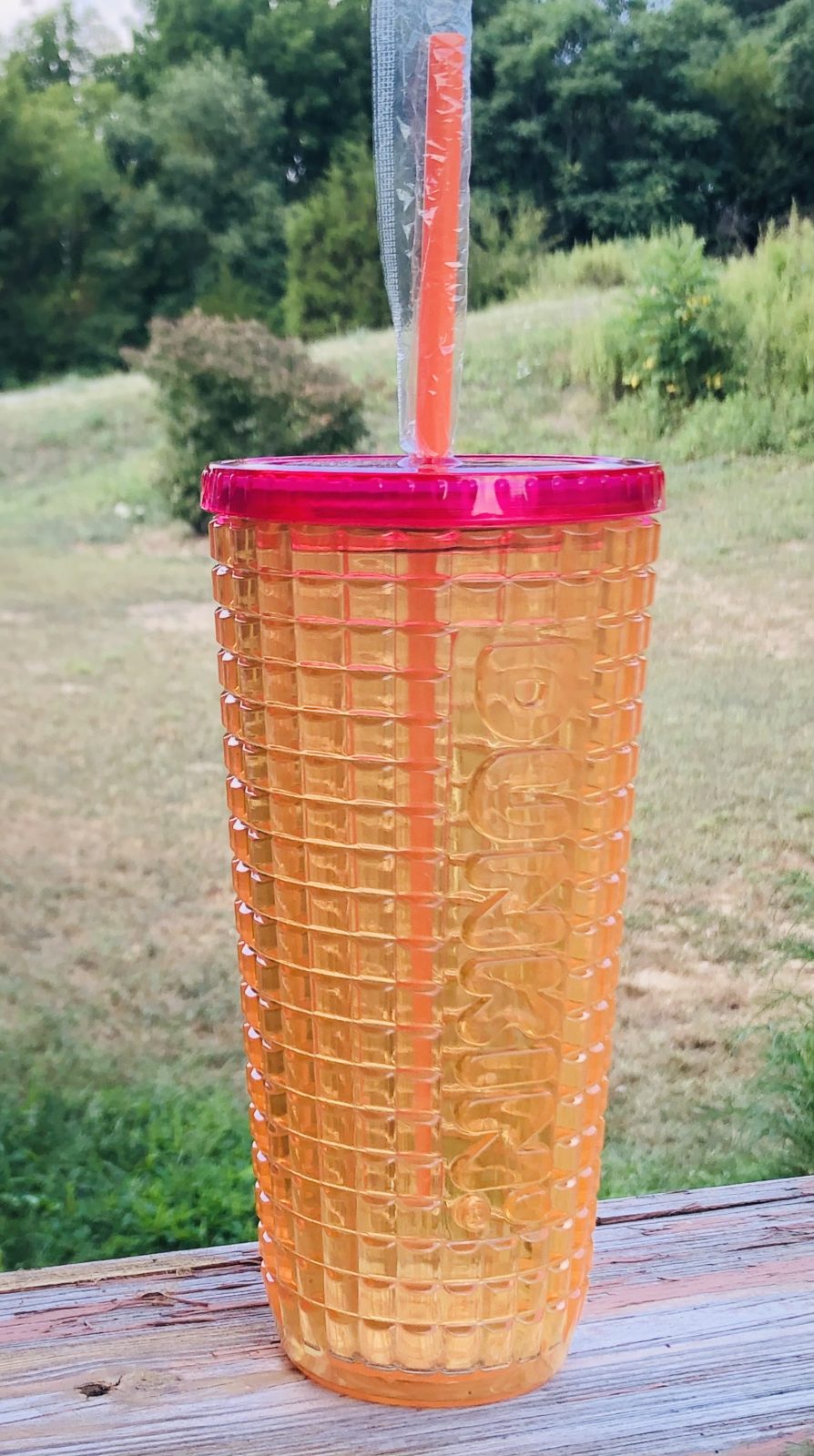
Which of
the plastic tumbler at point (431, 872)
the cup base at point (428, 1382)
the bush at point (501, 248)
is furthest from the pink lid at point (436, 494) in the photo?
the bush at point (501, 248)

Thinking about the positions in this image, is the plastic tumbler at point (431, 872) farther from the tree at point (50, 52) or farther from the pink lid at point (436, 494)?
the tree at point (50, 52)

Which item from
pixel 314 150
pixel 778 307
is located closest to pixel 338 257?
pixel 314 150

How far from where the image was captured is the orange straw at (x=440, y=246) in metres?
0.84

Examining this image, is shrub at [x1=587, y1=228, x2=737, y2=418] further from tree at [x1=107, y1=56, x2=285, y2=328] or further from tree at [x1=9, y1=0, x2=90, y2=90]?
tree at [x1=9, y1=0, x2=90, y2=90]

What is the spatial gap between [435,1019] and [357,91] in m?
1.31

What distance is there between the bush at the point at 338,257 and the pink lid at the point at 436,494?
99 centimetres

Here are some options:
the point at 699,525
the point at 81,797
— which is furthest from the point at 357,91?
the point at 81,797

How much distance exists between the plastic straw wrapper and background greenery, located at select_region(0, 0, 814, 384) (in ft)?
2.61

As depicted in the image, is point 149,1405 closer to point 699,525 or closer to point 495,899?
point 495,899

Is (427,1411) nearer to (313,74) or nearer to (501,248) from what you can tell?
(501,248)

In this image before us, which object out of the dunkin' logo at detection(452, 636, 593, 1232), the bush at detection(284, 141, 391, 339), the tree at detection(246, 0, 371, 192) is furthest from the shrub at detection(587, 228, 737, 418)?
the dunkin' logo at detection(452, 636, 593, 1232)

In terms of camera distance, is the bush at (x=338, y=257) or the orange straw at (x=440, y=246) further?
the bush at (x=338, y=257)

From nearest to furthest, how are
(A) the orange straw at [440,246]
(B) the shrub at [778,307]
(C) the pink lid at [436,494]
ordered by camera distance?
(C) the pink lid at [436,494]
(A) the orange straw at [440,246]
(B) the shrub at [778,307]

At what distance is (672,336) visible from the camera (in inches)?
68.5
